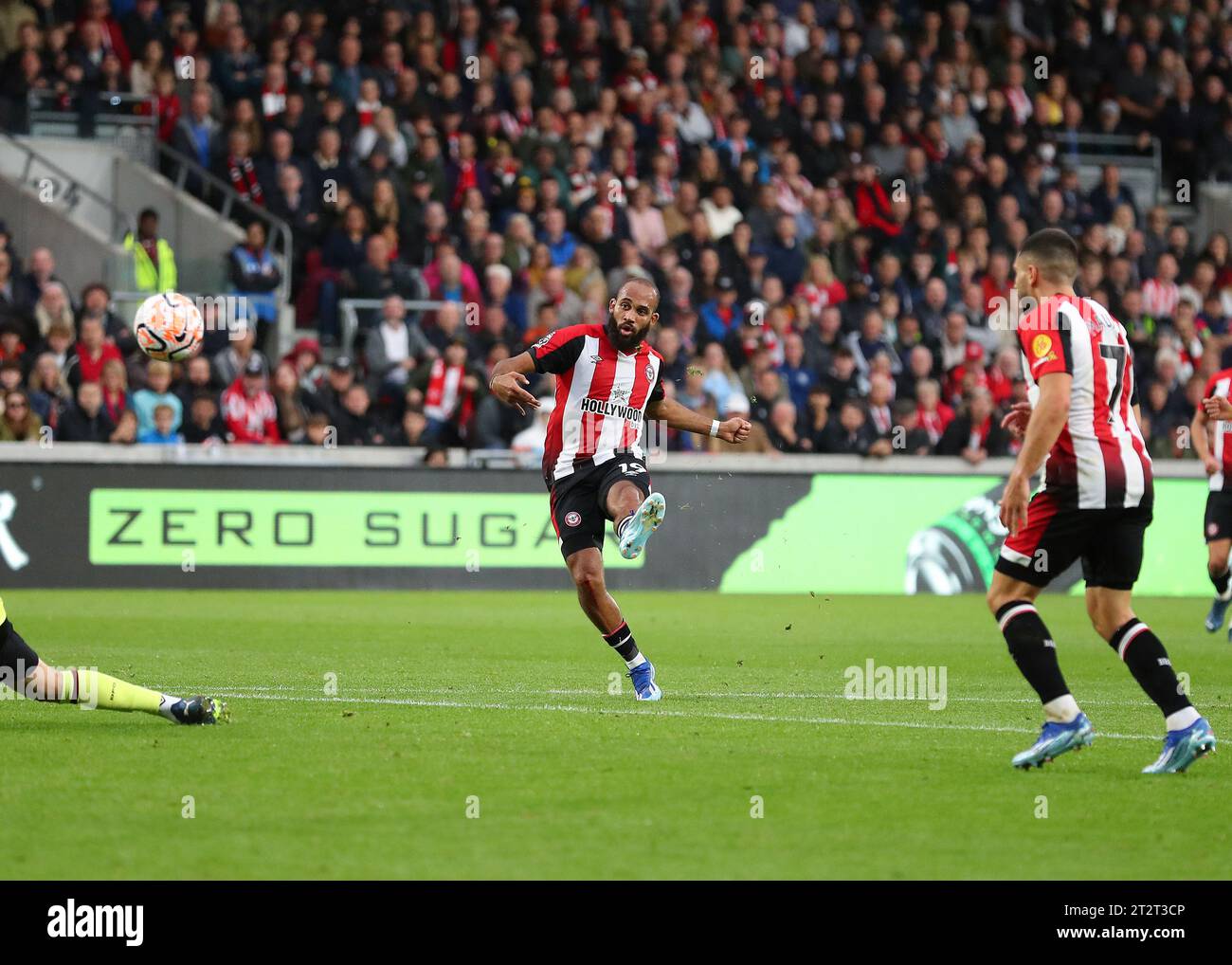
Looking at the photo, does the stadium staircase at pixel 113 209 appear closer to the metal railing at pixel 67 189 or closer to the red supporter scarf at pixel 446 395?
the metal railing at pixel 67 189

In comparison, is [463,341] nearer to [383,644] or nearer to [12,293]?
[12,293]

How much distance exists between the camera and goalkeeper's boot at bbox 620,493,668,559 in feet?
34.6

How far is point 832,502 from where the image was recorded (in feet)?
69.8

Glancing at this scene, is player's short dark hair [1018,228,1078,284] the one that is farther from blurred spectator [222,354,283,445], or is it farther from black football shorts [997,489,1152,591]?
blurred spectator [222,354,283,445]

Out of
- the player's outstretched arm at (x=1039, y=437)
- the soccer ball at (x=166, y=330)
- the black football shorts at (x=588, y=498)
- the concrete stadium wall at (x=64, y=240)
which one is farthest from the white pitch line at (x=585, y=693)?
the concrete stadium wall at (x=64, y=240)

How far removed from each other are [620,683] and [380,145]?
1320cm

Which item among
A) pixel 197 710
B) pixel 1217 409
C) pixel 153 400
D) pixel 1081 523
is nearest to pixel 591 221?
pixel 153 400

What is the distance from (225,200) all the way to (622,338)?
43.5ft

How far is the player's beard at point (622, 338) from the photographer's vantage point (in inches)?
437

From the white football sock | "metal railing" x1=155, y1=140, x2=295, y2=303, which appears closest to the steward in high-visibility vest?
"metal railing" x1=155, y1=140, x2=295, y2=303

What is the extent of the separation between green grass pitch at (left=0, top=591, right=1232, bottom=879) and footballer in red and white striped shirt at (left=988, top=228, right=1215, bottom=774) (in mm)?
279

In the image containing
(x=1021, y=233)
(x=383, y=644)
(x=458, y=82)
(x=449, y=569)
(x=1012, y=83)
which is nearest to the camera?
(x=383, y=644)
